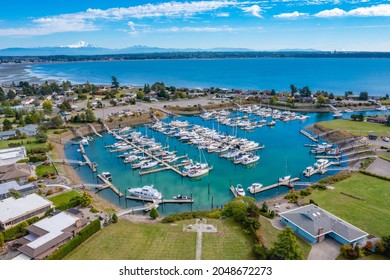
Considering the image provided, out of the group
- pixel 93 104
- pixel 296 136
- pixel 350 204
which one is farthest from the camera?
pixel 93 104

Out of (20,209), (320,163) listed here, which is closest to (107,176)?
(20,209)

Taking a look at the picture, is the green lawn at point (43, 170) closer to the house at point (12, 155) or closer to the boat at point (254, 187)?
the house at point (12, 155)

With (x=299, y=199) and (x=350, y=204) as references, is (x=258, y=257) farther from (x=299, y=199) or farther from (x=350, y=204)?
(x=350, y=204)

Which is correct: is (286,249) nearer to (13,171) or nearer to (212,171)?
(212,171)

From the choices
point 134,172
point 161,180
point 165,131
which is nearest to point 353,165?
point 161,180

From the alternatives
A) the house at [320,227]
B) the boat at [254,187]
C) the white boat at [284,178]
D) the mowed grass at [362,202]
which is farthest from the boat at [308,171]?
the house at [320,227]

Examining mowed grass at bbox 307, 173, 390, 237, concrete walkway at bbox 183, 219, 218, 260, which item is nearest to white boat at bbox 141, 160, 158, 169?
concrete walkway at bbox 183, 219, 218, 260

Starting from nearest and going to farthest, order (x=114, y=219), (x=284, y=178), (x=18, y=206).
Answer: (x=114, y=219)
(x=18, y=206)
(x=284, y=178)
